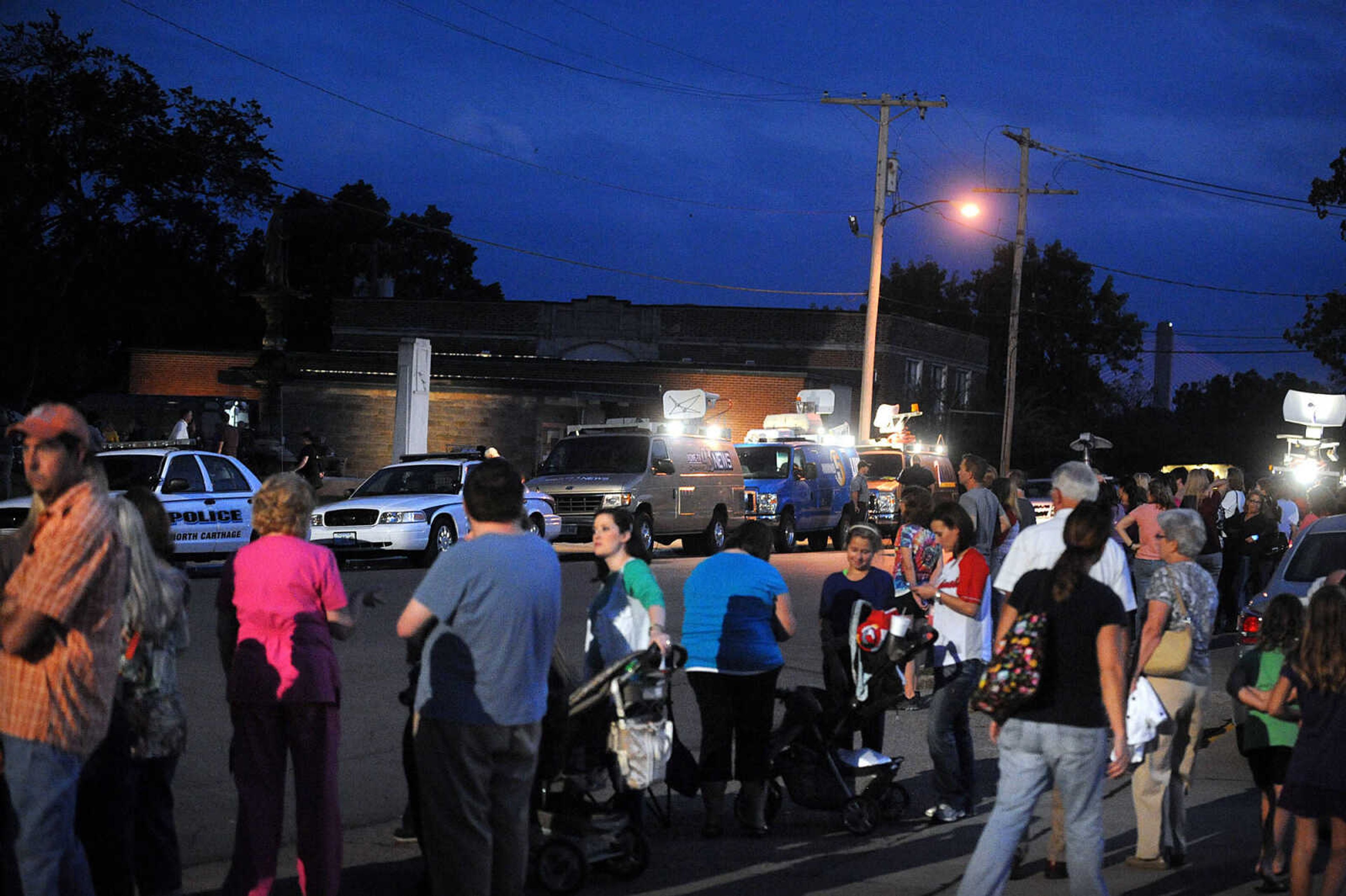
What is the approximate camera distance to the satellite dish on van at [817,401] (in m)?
38.7

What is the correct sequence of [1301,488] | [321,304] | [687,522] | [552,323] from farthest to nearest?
[321,304]
[552,323]
[687,522]
[1301,488]

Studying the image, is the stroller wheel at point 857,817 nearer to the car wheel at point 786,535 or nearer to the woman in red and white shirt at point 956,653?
the woman in red and white shirt at point 956,653

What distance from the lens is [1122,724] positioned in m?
5.91

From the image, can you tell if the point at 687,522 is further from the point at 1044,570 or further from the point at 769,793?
the point at 1044,570

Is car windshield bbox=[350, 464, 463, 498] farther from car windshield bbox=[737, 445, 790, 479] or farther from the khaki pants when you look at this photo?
the khaki pants

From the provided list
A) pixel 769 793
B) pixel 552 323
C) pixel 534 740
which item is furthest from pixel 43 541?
pixel 552 323

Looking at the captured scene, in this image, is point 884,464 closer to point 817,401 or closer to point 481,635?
point 817,401

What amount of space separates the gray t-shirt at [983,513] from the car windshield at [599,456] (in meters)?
13.4

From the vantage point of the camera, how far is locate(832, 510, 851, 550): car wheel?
30625 mm

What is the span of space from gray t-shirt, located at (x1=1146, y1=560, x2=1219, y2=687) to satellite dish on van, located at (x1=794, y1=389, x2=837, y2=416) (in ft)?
101

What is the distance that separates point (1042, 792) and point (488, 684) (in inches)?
85.2

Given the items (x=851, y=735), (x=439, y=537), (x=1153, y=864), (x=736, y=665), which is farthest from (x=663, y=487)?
(x=1153, y=864)

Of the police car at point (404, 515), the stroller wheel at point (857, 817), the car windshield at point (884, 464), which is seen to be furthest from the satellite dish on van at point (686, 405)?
the stroller wheel at point (857, 817)

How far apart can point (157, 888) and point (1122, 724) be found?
3769 millimetres
